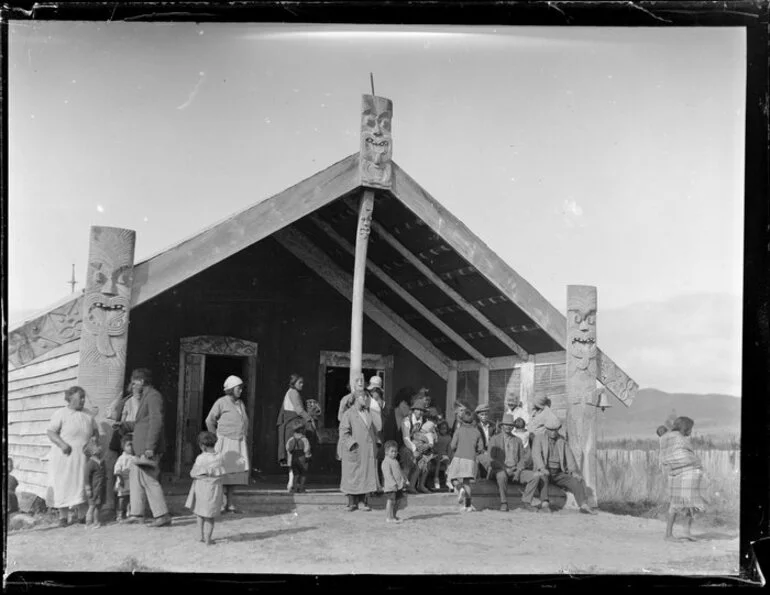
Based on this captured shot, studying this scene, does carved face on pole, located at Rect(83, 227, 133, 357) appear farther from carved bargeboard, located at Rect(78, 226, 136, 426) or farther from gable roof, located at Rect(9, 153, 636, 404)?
gable roof, located at Rect(9, 153, 636, 404)

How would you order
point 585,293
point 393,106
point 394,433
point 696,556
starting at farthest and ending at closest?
point 394,433, point 585,293, point 393,106, point 696,556

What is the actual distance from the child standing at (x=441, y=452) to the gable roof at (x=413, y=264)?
1.42m

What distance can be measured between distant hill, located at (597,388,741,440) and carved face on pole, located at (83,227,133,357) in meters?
5.83

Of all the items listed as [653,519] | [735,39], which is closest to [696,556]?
[653,519]

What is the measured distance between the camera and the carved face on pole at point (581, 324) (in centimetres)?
1097

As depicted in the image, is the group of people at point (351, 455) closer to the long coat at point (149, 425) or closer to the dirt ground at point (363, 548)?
the long coat at point (149, 425)

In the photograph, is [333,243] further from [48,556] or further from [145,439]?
[48,556]

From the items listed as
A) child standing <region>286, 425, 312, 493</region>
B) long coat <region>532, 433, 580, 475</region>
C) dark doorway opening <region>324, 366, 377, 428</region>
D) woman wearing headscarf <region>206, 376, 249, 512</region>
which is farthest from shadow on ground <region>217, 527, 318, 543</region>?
dark doorway opening <region>324, 366, 377, 428</region>

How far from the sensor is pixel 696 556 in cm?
891

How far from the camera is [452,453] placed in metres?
10.7

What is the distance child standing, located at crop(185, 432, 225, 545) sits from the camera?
851cm

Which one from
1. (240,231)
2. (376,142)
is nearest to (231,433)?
(240,231)

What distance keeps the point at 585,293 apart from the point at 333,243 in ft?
11.5

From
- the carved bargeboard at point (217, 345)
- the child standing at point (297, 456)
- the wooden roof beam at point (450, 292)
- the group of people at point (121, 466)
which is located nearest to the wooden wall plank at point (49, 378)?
the group of people at point (121, 466)
